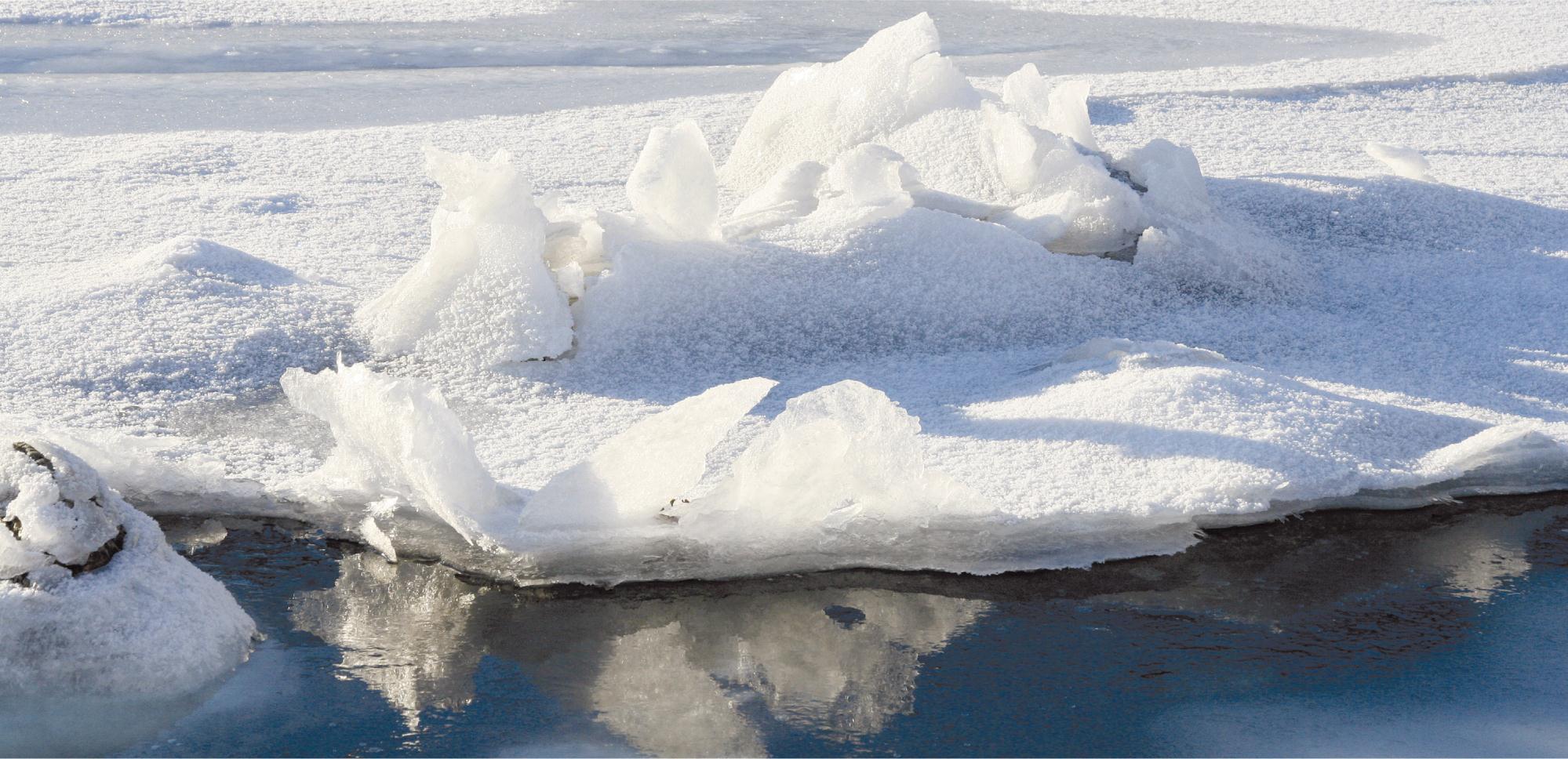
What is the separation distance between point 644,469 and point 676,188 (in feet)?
3.78

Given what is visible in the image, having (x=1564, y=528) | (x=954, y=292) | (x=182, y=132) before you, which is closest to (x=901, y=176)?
(x=954, y=292)

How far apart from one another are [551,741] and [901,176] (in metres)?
2.10

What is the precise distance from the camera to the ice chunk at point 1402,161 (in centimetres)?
433

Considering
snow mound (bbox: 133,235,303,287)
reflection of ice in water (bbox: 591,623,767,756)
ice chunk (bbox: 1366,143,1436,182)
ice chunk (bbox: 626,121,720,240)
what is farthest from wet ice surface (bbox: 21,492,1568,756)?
ice chunk (bbox: 1366,143,1436,182)

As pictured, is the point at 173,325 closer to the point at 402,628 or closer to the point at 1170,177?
the point at 402,628

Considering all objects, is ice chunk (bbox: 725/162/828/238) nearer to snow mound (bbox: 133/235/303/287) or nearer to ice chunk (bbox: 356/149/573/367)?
ice chunk (bbox: 356/149/573/367)

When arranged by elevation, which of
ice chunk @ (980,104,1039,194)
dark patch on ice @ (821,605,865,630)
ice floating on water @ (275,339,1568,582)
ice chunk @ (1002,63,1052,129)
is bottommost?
dark patch on ice @ (821,605,865,630)

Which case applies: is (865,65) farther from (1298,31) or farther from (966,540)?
(1298,31)

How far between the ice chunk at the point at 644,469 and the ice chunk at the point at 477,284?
2.42 ft

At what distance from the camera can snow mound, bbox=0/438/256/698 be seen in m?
1.98

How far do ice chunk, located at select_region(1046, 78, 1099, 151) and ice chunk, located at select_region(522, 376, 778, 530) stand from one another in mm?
1981

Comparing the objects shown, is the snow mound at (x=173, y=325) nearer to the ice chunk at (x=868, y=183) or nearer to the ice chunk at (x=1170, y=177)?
the ice chunk at (x=868, y=183)

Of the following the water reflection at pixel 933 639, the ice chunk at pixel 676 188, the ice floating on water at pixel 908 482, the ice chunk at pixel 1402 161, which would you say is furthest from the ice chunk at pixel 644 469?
the ice chunk at pixel 1402 161

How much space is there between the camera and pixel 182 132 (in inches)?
194
